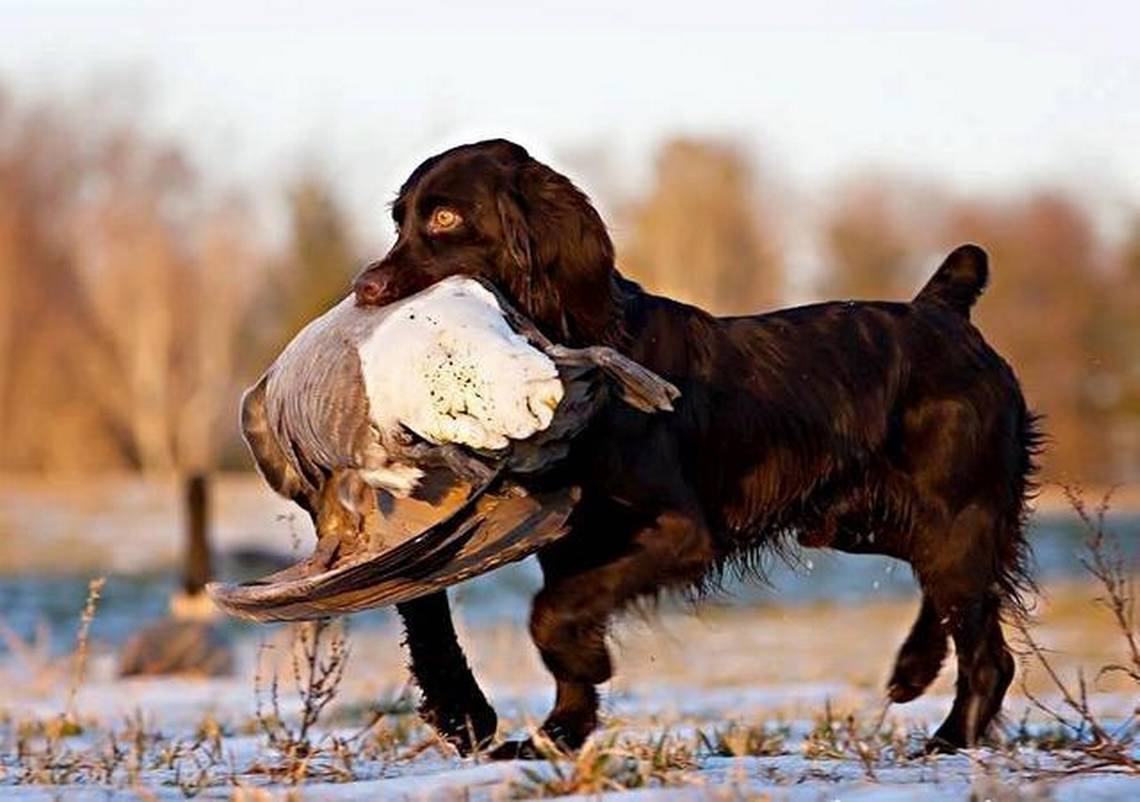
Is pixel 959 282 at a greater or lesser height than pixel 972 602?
greater

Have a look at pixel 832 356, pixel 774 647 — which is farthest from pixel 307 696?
pixel 774 647

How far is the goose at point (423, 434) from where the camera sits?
501 cm

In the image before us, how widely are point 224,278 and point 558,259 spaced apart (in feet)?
202

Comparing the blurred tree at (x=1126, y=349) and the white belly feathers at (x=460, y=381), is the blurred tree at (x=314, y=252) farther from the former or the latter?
the white belly feathers at (x=460, y=381)

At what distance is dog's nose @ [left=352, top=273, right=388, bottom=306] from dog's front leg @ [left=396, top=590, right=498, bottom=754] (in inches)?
45.1

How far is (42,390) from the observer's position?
199 feet

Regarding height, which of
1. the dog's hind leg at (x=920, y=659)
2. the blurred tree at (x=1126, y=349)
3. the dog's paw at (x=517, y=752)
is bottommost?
the dog's paw at (x=517, y=752)

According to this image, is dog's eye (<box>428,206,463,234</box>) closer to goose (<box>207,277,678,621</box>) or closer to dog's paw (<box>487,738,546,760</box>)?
goose (<box>207,277,678,621</box>)

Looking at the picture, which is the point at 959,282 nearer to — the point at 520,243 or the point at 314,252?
the point at 520,243

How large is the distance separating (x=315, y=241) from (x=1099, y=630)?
180 feet

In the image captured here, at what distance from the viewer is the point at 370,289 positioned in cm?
546

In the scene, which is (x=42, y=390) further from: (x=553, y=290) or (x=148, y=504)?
(x=553, y=290)

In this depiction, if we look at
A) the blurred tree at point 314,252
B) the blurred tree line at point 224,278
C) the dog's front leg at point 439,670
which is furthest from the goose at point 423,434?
the blurred tree at point 314,252

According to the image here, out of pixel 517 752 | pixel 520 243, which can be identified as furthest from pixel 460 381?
pixel 517 752
